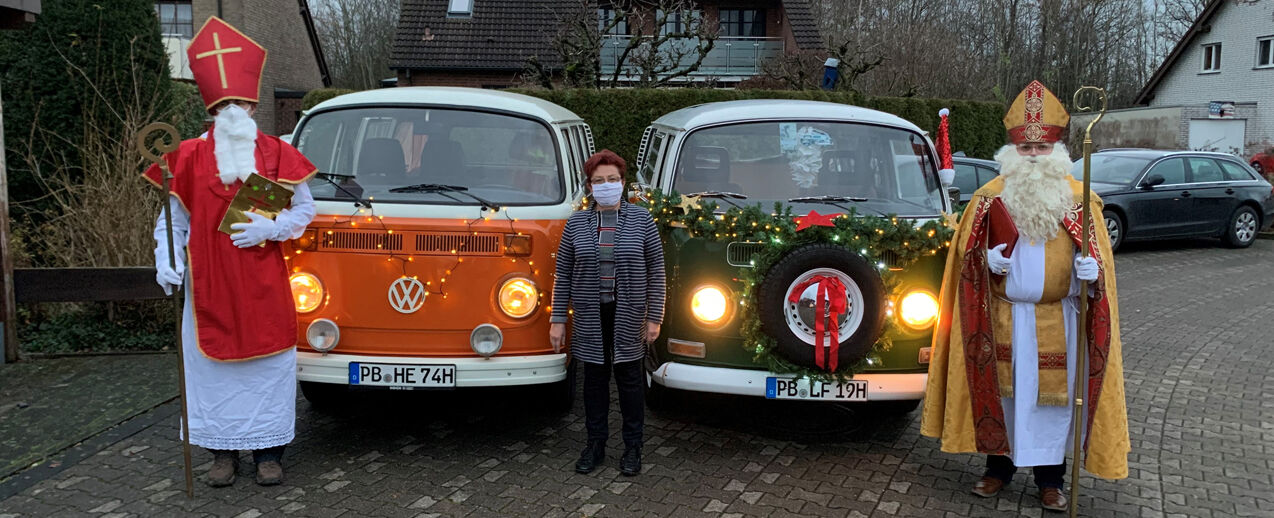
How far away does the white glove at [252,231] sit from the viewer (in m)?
4.97

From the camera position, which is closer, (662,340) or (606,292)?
(606,292)

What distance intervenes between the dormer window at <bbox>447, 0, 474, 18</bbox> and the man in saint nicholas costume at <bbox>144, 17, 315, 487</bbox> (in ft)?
85.2

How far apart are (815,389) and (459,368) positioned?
2.00 m

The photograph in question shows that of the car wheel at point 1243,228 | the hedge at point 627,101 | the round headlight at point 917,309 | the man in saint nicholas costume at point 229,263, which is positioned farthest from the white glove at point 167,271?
the car wheel at point 1243,228

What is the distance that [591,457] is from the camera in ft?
18.2

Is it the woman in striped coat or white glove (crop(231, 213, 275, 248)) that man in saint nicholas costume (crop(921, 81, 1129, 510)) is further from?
white glove (crop(231, 213, 275, 248))

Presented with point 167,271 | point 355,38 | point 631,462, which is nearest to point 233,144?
point 167,271

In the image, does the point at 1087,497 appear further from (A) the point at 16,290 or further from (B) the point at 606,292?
(A) the point at 16,290

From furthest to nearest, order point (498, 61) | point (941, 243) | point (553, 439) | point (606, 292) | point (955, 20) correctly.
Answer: point (955, 20) → point (498, 61) → point (553, 439) → point (941, 243) → point (606, 292)

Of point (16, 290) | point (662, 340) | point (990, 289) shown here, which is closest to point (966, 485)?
point (990, 289)

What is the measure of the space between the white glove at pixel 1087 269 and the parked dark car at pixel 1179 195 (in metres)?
10.8

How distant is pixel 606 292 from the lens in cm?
530

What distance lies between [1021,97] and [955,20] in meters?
40.8

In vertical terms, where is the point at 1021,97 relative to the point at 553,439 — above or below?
above
